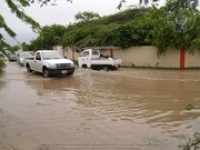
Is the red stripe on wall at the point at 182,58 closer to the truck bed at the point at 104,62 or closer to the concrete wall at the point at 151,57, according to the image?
the concrete wall at the point at 151,57

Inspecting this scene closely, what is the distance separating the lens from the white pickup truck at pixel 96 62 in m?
19.8

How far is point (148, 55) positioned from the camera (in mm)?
22125

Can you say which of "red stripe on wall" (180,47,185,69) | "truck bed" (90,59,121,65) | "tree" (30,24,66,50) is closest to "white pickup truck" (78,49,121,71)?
"truck bed" (90,59,121,65)

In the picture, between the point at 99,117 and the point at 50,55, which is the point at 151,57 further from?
the point at 99,117

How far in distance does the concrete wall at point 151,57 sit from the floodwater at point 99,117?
7585 millimetres

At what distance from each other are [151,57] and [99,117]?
15162mm

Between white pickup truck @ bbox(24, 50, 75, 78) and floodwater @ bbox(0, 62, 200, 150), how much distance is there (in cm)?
286

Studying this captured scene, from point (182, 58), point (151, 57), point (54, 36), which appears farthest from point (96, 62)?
point (54, 36)

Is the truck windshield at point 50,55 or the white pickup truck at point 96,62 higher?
the truck windshield at point 50,55

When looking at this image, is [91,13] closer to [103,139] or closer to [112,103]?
[112,103]

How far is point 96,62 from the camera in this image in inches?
801

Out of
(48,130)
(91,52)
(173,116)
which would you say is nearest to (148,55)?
(91,52)

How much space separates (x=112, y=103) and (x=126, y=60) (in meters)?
14.5

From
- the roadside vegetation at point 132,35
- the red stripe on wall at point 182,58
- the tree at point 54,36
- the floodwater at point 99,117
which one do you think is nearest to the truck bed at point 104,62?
the roadside vegetation at point 132,35
